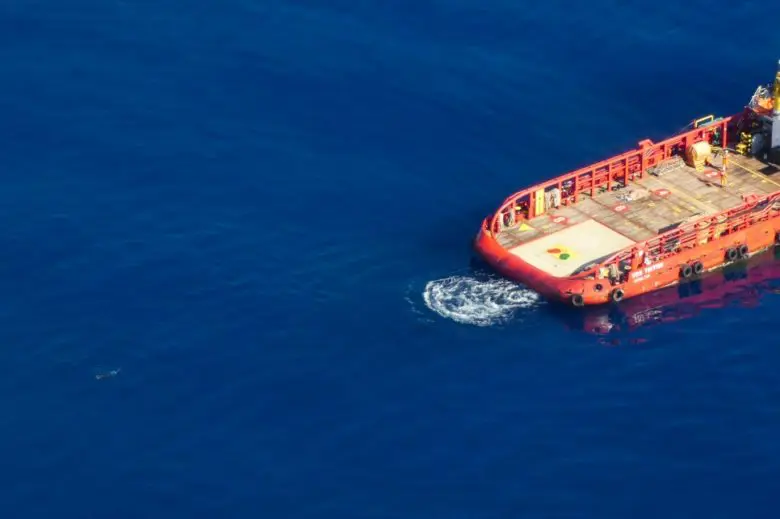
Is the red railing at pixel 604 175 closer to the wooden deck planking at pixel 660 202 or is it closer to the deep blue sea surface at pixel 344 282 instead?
the wooden deck planking at pixel 660 202

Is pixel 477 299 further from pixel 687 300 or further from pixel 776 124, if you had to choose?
pixel 776 124

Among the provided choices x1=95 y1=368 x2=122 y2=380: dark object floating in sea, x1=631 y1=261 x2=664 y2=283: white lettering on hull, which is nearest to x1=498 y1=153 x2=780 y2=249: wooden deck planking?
x1=631 y1=261 x2=664 y2=283: white lettering on hull

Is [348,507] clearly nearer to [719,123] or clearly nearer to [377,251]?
[377,251]

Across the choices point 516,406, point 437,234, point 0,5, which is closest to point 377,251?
point 437,234

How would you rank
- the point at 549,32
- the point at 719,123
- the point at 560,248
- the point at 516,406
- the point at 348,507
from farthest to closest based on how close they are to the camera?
the point at 549,32 → the point at 719,123 → the point at 560,248 → the point at 516,406 → the point at 348,507

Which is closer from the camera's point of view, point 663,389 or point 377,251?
point 663,389

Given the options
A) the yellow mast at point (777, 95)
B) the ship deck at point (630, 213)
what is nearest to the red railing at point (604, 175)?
the ship deck at point (630, 213)
